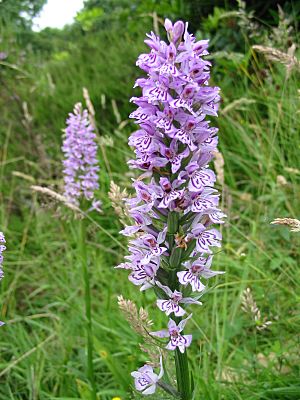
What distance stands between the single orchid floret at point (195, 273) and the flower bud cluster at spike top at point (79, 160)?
159 centimetres

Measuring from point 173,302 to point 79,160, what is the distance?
1.75 m

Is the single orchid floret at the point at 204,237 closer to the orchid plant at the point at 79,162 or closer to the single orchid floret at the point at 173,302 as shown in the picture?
the single orchid floret at the point at 173,302

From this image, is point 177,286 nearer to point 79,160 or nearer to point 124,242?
point 79,160

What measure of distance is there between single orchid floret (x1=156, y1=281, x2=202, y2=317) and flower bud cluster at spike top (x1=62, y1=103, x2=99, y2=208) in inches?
63.3

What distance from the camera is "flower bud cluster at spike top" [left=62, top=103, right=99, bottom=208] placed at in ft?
9.98

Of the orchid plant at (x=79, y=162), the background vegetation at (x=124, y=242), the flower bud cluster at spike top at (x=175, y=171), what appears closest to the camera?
the flower bud cluster at spike top at (x=175, y=171)

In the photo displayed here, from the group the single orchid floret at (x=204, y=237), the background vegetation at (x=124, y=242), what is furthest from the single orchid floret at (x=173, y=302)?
the background vegetation at (x=124, y=242)

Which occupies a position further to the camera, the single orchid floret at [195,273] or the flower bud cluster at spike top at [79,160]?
the flower bud cluster at spike top at [79,160]

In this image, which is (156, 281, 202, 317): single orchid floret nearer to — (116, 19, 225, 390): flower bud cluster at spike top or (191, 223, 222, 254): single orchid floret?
(116, 19, 225, 390): flower bud cluster at spike top

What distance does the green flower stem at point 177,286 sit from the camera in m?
1.48

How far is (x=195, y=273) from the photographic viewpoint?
1.48m

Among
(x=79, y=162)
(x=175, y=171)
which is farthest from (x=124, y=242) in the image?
(x=175, y=171)

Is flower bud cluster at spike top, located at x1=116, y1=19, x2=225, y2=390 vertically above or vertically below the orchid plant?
below

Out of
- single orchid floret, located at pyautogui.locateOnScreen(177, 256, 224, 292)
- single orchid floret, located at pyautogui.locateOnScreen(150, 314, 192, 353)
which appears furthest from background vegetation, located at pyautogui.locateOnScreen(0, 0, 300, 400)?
single orchid floret, located at pyautogui.locateOnScreen(177, 256, 224, 292)
